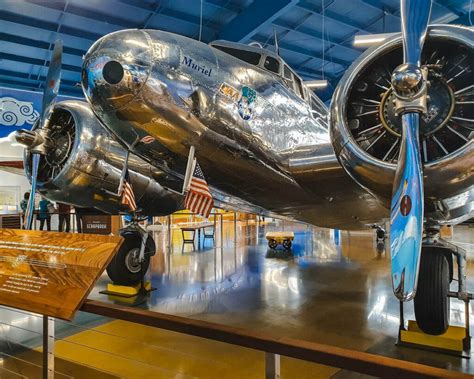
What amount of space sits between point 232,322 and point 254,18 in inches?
377

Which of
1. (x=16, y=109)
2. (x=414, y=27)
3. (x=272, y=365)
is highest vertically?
(x=16, y=109)

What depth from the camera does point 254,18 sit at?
11180mm

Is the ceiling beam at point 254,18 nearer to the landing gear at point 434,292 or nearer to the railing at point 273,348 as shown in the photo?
the landing gear at point 434,292

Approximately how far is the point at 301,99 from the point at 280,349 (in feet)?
13.7

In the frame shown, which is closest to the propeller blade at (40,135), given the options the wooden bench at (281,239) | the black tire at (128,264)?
the black tire at (128,264)

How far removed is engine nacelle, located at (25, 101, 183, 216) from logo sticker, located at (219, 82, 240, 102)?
166cm

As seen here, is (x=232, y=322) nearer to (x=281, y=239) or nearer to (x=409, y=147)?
(x=409, y=147)

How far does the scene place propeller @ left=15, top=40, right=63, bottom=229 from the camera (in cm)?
516

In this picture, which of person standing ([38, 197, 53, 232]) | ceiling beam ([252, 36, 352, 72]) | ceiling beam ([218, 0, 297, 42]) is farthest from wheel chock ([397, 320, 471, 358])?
ceiling beam ([252, 36, 352, 72])

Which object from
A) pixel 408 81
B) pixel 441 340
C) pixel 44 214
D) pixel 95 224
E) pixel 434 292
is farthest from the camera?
pixel 44 214

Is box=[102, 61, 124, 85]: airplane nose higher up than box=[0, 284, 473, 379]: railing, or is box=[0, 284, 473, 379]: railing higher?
box=[102, 61, 124, 85]: airplane nose

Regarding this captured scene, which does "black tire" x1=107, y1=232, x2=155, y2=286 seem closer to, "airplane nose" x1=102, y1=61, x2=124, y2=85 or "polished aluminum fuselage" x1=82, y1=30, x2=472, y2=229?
"polished aluminum fuselage" x1=82, y1=30, x2=472, y2=229

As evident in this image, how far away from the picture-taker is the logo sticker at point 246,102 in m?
4.07

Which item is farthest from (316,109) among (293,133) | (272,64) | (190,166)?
(190,166)
